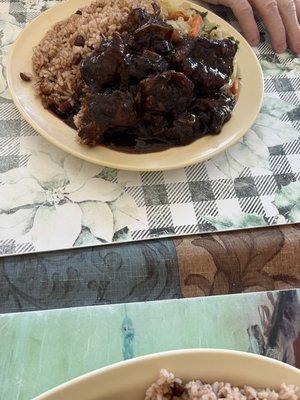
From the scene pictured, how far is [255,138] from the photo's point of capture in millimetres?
1313

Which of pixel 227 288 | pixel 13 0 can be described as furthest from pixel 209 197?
pixel 13 0

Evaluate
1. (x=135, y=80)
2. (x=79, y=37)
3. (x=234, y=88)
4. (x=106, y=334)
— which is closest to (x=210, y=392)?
(x=106, y=334)

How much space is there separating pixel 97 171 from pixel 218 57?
1.45ft

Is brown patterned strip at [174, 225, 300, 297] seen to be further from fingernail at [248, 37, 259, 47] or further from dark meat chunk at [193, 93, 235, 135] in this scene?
fingernail at [248, 37, 259, 47]

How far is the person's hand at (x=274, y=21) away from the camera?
61.7 inches

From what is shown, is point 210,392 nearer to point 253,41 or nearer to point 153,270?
point 153,270

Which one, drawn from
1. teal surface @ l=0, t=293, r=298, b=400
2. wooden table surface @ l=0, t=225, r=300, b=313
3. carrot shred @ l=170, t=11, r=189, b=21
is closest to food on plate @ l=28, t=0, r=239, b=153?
→ carrot shred @ l=170, t=11, r=189, b=21

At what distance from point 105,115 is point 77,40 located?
300mm

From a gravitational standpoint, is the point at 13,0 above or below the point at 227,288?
above

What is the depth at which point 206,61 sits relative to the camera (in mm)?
1269

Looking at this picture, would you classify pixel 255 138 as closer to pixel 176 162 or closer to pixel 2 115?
pixel 176 162

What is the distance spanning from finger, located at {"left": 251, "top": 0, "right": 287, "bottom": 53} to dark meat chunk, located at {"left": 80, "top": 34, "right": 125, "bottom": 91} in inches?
23.4

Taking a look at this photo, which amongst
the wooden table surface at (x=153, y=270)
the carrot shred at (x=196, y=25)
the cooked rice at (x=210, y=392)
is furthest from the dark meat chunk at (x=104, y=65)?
the cooked rice at (x=210, y=392)

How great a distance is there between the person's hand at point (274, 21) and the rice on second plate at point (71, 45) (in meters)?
0.34
